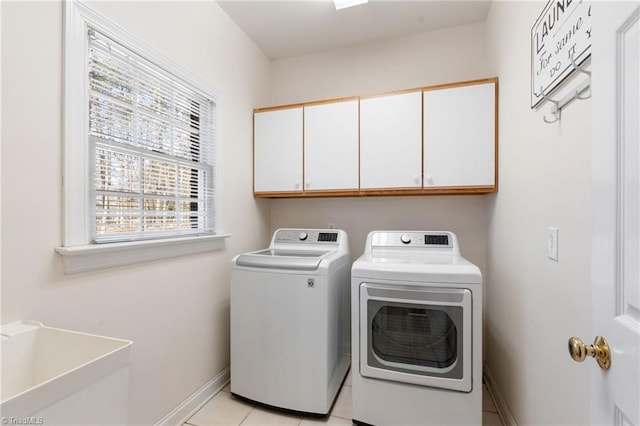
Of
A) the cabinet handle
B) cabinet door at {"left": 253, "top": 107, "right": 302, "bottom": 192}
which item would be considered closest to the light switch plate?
the cabinet handle

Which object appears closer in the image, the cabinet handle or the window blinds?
the window blinds

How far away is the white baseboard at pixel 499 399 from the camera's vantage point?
1.69 meters

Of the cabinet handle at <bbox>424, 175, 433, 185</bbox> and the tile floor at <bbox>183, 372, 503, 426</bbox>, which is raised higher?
the cabinet handle at <bbox>424, 175, 433, 185</bbox>

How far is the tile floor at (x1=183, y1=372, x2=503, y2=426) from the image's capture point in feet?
5.89

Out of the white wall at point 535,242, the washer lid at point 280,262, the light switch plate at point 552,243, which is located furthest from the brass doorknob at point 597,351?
the washer lid at point 280,262

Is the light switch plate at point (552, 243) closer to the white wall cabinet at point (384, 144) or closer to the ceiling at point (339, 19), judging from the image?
the white wall cabinet at point (384, 144)

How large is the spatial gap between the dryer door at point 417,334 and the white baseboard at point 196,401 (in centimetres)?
107

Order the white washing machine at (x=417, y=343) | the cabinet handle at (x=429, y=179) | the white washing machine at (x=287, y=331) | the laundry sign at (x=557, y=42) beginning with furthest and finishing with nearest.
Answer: the cabinet handle at (x=429, y=179) < the white washing machine at (x=287, y=331) < the white washing machine at (x=417, y=343) < the laundry sign at (x=557, y=42)

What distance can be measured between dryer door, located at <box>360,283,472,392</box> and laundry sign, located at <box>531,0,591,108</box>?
102 cm

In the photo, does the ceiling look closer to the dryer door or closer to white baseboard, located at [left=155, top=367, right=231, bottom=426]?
the dryer door

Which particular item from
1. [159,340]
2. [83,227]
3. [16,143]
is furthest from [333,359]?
[16,143]

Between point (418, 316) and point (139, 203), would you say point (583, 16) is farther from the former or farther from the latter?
point (139, 203)

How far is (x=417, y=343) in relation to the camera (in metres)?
1.67

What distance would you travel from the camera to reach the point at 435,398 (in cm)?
161
